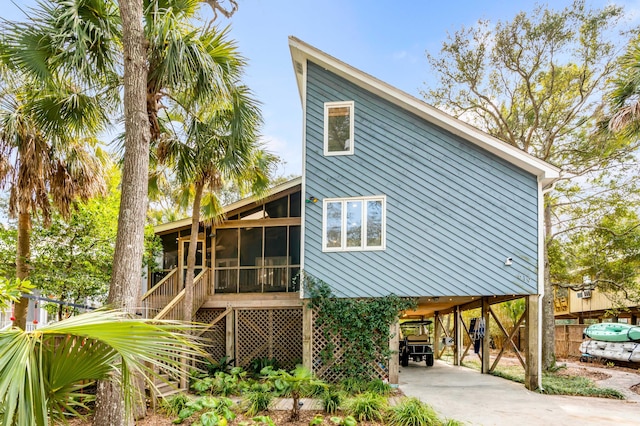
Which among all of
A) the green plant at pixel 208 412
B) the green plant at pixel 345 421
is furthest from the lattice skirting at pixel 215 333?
the green plant at pixel 345 421

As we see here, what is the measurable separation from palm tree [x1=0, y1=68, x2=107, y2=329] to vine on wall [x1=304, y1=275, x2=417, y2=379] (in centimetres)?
555

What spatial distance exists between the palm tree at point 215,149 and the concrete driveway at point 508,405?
6096 mm

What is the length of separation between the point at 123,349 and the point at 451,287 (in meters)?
8.47

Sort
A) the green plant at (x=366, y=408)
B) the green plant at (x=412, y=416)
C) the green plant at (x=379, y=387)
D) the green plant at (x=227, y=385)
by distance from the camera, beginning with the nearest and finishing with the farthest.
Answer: the green plant at (x=412, y=416)
the green plant at (x=366, y=408)
the green plant at (x=227, y=385)
the green plant at (x=379, y=387)

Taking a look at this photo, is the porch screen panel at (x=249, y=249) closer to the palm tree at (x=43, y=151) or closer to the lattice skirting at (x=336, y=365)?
the lattice skirting at (x=336, y=365)

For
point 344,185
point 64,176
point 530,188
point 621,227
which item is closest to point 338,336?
point 344,185

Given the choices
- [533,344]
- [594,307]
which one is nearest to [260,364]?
[533,344]

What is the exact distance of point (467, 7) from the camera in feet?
50.2

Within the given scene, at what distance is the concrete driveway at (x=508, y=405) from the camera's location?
708 cm

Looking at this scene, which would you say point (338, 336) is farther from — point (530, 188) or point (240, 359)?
A: point (530, 188)

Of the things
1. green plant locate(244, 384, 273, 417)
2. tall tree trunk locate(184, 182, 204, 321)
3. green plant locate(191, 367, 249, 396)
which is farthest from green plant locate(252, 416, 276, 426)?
tall tree trunk locate(184, 182, 204, 321)

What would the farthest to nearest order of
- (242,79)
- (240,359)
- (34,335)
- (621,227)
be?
(621,227)
(240,359)
(242,79)
(34,335)

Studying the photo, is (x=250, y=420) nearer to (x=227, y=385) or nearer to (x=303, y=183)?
(x=227, y=385)

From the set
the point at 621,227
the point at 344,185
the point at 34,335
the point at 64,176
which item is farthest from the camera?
the point at 621,227
